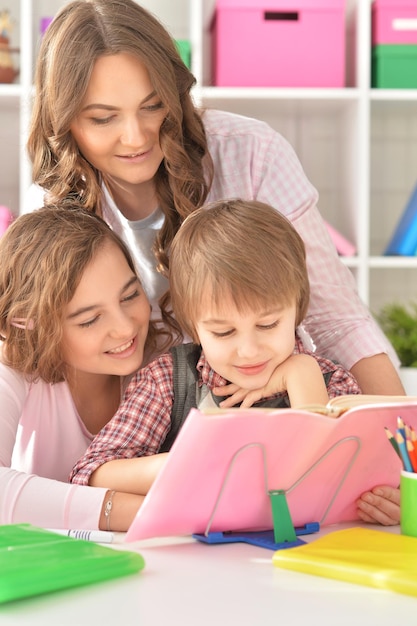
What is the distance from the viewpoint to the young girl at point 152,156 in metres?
1.56

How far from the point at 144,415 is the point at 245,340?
19 cm

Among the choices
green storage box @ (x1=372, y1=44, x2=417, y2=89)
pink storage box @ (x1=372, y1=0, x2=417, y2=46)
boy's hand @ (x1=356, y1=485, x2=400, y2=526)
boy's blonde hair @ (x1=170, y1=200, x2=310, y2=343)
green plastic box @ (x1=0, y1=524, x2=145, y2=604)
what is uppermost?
pink storage box @ (x1=372, y1=0, x2=417, y2=46)

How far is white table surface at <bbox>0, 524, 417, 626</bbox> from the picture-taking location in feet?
2.50

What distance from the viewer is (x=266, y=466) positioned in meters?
1.01

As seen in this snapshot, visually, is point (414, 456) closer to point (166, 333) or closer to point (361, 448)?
point (361, 448)

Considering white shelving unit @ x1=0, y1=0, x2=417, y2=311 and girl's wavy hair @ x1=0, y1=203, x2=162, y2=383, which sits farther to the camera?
white shelving unit @ x1=0, y1=0, x2=417, y2=311

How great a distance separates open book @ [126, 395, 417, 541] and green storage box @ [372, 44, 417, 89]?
224cm

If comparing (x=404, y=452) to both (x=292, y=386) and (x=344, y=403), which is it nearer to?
(x=344, y=403)

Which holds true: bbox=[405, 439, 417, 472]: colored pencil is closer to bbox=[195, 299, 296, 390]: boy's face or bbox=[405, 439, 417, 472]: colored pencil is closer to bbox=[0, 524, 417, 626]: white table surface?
bbox=[0, 524, 417, 626]: white table surface

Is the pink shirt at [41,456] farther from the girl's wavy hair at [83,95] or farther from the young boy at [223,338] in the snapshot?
the girl's wavy hair at [83,95]

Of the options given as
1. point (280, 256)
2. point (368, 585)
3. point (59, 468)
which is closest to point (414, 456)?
point (368, 585)

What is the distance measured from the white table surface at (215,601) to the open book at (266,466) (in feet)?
0.25

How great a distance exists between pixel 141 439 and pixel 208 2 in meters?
2.26

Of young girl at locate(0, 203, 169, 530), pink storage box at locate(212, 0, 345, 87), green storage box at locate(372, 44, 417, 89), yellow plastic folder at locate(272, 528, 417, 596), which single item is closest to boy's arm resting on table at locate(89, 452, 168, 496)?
young girl at locate(0, 203, 169, 530)
